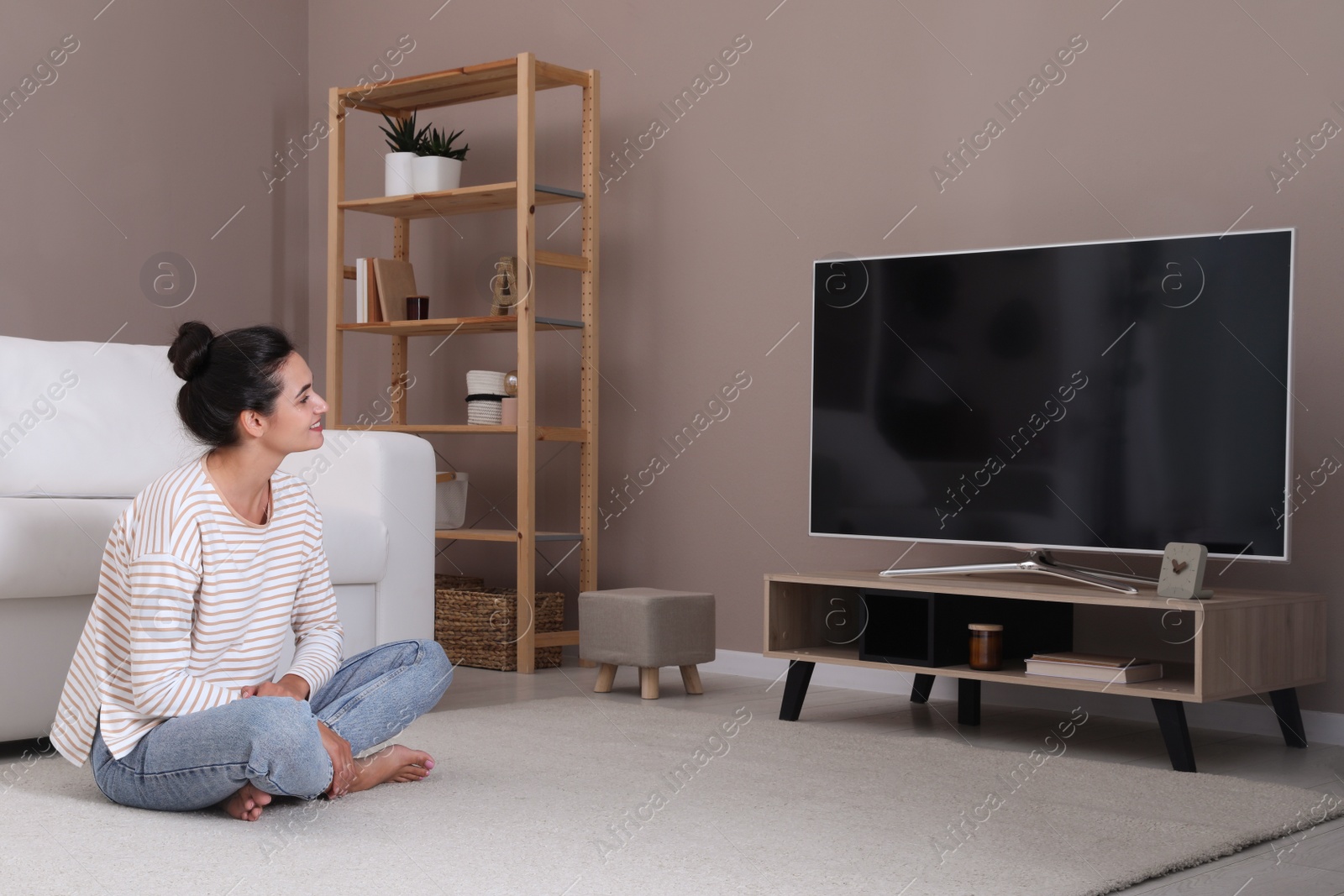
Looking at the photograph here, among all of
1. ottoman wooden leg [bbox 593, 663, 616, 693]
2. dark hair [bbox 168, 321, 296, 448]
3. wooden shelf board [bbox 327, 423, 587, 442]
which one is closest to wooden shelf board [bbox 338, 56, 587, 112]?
wooden shelf board [bbox 327, 423, 587, 442]

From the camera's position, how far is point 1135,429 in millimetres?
2828

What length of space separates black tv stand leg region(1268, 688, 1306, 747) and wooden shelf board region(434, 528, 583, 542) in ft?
6.51

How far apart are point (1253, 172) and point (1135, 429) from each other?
72 cm

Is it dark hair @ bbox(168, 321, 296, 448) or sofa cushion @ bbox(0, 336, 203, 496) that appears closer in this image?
dark hair @ bbox(168, 321, 296, 448)

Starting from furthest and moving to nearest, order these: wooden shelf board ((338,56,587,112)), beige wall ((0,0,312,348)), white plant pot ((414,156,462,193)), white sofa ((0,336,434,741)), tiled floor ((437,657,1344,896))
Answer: beige wall ((0,0,312,348))
white plant pot ((414,156,462,193))
wooden shelf board ((338,56,587,112))
white sofa ((0,336,434,741))
tiled floor ((437,657,1344,896))

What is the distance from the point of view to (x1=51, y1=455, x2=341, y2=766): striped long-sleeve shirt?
1925 mm

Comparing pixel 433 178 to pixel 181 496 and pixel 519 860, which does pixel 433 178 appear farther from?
pixel 519 860

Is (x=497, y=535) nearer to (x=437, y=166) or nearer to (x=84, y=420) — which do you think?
(x=437, y=166)

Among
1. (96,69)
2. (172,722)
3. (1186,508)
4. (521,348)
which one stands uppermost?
(96,69)

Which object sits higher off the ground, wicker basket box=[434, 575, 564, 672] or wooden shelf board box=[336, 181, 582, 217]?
wooden shelf board box=[336, 181, 582, 217]

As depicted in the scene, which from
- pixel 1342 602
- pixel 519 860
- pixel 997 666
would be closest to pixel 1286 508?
pixel 1342 602

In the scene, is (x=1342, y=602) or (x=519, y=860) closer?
(x=519, y=860)

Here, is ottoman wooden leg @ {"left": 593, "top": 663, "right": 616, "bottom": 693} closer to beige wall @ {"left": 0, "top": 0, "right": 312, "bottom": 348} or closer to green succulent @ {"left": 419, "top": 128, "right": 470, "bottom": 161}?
green succulent @ {"left": 419, "top": 128, "right": 470, "bottom": 161}

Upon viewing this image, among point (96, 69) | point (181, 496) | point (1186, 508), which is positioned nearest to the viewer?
point (181, 496)
